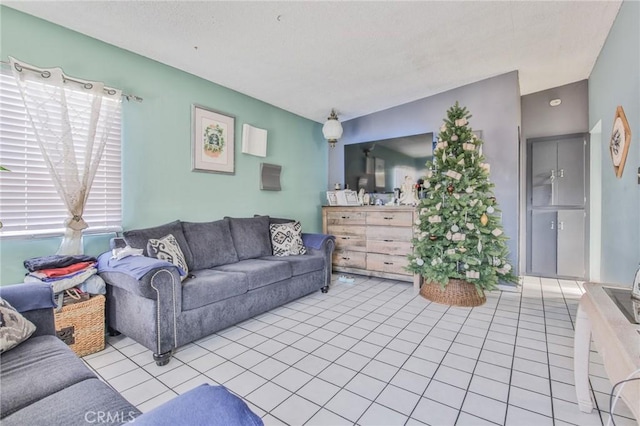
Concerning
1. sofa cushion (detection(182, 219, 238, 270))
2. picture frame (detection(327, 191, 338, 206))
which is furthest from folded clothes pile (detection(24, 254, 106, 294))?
picture frame (detection(327, 191, 338, 206))

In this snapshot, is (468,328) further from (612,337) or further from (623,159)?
(623,159)

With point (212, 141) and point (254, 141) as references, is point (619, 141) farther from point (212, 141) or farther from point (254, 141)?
point (212, 141)

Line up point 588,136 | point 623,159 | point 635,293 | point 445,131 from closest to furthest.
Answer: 1. point 635,293
2. point 623,159
3. point 445,131
4. point 588,136

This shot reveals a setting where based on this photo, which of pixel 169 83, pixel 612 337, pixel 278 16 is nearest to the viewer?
pixel 612 337

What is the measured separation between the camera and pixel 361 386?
Result: 1.70 m

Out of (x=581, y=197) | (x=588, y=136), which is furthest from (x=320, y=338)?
(x=588, y=136)

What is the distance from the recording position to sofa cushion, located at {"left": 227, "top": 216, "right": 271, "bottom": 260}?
3223 mm

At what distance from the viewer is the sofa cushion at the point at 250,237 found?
3.22 metres

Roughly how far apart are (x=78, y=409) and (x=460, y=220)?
309cm

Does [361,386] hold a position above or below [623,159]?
below

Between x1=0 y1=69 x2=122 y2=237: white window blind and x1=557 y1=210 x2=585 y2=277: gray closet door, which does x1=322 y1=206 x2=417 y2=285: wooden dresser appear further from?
x1=0 y1=69 x2=122 y2=237: white window blind

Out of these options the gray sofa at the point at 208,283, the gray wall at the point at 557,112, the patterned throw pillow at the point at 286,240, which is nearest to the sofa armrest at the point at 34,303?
the gray sofa at the point at 208,283

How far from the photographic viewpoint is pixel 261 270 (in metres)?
2.70

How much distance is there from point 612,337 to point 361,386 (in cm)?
120
